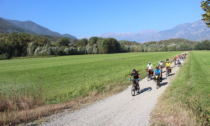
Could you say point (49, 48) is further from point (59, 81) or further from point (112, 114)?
point (112, 114)

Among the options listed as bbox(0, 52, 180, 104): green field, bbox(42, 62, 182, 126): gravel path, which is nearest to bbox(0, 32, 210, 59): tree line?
bbox(0, 52, 180, 104): green field

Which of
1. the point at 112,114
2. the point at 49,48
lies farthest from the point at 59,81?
the point at 49,48

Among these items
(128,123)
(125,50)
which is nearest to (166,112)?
(128,123)

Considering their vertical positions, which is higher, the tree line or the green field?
the tree line

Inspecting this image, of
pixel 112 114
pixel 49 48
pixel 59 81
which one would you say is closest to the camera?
pixel 112 114

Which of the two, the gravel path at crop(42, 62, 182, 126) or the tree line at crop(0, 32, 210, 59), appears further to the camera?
the tree line at crop(0, 32, 210, 59)

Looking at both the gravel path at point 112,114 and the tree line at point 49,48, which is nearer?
the gravel path at point 112,114

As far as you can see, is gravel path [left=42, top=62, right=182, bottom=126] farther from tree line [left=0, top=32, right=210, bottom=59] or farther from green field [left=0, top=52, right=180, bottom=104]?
tree line [left=0, top=32, right=210, bottom=59]

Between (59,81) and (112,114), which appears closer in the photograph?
(112,114)

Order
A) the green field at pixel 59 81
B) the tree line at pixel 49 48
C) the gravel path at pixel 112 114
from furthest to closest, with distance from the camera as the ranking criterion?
the tree line at pixel 49 48 < the green field at pixel 59 81 < the gravel path at pixel 112 114

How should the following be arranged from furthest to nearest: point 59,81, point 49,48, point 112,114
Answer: point 49,48
point 59,81
point 112,114

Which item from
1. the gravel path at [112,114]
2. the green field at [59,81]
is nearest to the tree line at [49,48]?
the green field at [59,81]

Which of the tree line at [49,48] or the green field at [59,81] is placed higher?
the tree line at [49,48]

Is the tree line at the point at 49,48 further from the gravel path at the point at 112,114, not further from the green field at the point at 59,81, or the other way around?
the gravel path at the point at 112,114
